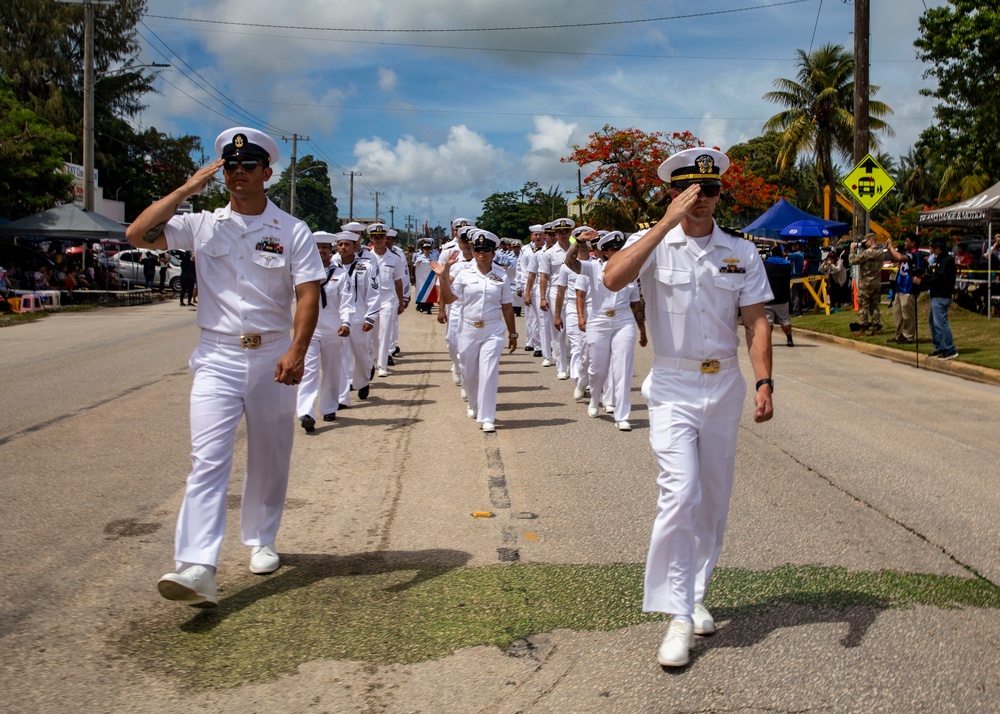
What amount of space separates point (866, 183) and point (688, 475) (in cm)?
1825

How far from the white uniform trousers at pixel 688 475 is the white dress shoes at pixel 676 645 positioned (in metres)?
0.06

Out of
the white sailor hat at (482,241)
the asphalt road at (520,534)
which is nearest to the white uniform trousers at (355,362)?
the asphalt road at (520,534)

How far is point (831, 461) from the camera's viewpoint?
27.7ft

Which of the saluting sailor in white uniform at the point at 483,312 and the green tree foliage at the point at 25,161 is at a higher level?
the green tree foliage at the point at 25,161

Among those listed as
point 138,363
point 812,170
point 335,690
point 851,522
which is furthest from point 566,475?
point 812,170

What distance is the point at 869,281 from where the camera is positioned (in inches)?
787

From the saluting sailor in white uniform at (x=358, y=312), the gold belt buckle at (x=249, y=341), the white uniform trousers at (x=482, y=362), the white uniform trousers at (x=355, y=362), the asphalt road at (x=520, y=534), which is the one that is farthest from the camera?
the saluting sailor in white uniform at (x=358, y=312)

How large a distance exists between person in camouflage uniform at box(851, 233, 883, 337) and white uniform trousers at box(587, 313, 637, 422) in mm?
10727

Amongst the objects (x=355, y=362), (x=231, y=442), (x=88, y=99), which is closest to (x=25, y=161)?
(x=88, y=99)

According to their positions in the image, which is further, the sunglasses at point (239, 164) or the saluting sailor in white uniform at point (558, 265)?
the saluting sailor in white uniform at point (558, 265)

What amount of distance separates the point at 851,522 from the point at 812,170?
67.6 meters

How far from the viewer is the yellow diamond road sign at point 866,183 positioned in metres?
20.6

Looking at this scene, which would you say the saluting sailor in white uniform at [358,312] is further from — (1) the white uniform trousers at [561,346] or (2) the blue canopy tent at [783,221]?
(2) the blue canopy tent at [783,221]

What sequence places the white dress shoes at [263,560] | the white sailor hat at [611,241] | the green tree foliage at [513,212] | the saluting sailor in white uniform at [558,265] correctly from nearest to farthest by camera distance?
the white dress shoes at [263,560] → the white sailor hat at [611,241] → the saluting sailor in white uniform at [558,265] → the green tree foliage at [513,212]
